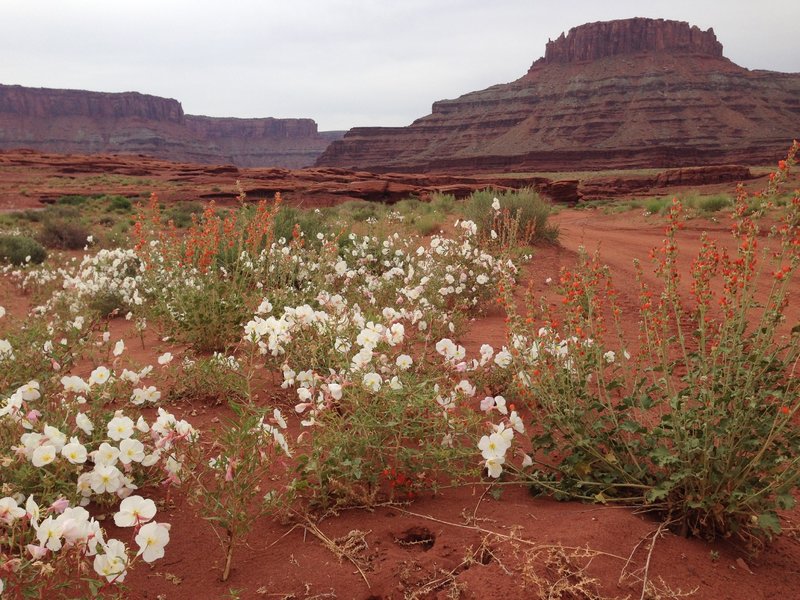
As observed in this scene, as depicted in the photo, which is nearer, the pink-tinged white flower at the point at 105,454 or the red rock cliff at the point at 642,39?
the pink-tinged white flower at the point at 105,454

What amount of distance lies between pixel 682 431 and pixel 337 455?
1376 mm

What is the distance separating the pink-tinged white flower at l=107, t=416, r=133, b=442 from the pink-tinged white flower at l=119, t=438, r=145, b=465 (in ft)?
0.27

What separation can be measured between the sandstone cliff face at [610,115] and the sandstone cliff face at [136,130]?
31.9m

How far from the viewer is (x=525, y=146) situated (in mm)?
82062

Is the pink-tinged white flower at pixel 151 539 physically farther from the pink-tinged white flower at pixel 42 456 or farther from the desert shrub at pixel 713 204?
the desert shrub at pixel 713 204

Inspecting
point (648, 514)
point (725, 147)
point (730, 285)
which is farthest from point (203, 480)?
point (725, 147)

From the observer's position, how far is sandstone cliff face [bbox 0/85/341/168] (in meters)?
106

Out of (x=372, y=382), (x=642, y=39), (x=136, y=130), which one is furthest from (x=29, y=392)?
(x=136, y=130)

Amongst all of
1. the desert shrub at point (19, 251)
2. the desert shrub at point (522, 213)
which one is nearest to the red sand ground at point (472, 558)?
the desert shrub at point (522, 213)

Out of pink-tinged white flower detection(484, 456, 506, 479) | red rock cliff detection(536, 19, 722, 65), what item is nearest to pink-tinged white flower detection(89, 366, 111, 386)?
pink-tinged white flower detection(484, 456, 506, 479)

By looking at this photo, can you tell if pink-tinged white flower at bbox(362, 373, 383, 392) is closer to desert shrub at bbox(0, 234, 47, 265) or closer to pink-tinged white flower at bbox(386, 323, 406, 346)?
pink-tinged white flower at bbox(386, 323, 406, 346)

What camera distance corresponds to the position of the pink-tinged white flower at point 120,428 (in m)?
2.33

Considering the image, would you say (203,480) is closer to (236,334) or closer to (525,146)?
(236,334)

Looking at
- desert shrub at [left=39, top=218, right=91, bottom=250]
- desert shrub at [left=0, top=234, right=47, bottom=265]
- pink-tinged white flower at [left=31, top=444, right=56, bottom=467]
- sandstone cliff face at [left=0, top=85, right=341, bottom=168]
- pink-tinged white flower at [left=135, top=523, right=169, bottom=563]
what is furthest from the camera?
sandstone cliff face at [left=0, top=85, right=341, bottom=168]
